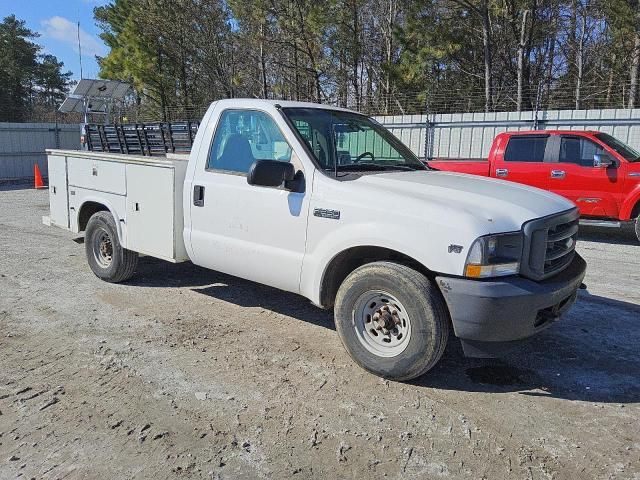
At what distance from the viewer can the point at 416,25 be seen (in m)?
21.1

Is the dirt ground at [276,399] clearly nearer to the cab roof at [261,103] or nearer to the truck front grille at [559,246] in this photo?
the truck front grille at [559,246]

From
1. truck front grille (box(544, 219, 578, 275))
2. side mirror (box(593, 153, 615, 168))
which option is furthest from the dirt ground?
side mirror (box(593, 153, 615, 168))

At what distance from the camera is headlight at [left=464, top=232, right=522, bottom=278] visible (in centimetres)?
331

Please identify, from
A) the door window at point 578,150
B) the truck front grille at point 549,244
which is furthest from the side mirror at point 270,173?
the door window at point 578,150

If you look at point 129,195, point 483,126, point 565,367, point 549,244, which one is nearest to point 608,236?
point 483,126

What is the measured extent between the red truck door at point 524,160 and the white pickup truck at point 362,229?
5.67 meters

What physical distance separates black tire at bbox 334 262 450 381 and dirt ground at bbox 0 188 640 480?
16cm

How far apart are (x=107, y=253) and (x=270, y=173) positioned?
3.13 metres

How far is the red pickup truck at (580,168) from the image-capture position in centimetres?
908

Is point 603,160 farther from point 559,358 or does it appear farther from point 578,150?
point 559,358

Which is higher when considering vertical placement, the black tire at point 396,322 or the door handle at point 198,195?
the door handle at point 198,195

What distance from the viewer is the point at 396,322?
3.78 m

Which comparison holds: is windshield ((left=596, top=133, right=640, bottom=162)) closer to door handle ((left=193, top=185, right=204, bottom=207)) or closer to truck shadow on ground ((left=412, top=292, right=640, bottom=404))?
truck shadow on ground ((left=412, top=292, right=640, bottom=404))

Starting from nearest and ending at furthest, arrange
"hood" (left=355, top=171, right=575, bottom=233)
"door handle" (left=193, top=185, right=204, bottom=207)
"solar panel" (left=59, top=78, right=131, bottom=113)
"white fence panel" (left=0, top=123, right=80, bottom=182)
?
1. "hood" (left=355, top=171, right=575, bottom=233)
2. "door handle" (left=193, top=185, right=204, bottom=207)
3. "solar panel" (left=59, top=78, right=131, bottom=113)
4. "white fence panel" (left=0, top=123, right=80, bottom=182)
